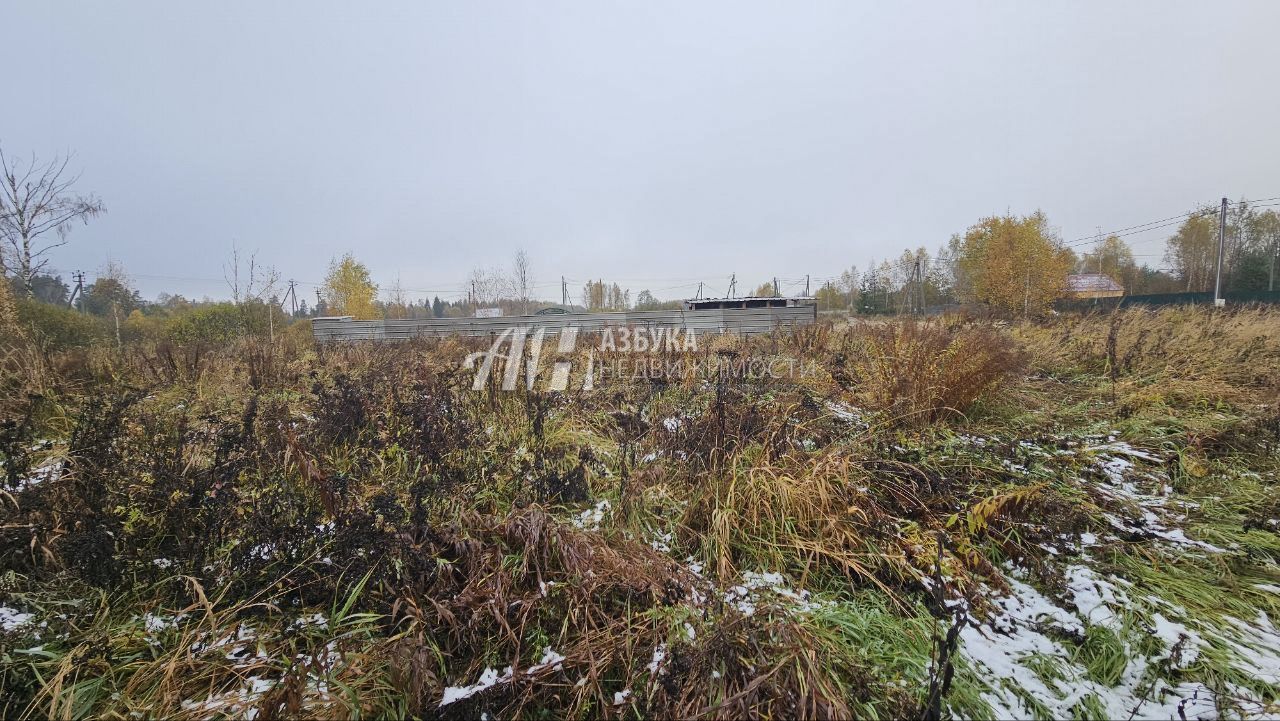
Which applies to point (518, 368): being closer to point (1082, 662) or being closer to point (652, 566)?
point (652, 566)

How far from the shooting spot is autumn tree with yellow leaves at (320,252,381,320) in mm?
24094

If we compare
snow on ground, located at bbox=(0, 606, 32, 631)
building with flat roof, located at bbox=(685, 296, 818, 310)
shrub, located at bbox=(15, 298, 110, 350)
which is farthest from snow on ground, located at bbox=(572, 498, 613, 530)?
building with flat roof, located at bbox=(685, 296, 818, 310)

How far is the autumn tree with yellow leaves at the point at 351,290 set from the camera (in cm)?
2409

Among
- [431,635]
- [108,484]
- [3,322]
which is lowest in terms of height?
[431,635]

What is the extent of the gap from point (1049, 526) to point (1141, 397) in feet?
9.51

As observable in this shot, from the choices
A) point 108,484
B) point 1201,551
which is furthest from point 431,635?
point 1201,551

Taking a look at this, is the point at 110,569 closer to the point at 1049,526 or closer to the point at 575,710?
the point at 575,710

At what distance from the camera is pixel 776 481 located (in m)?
2.15

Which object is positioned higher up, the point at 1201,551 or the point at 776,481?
the point at 776,481

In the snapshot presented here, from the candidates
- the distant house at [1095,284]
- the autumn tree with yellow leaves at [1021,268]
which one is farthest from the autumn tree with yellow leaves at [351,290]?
the distant house at [1095,284]

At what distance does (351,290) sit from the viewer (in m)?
24.1

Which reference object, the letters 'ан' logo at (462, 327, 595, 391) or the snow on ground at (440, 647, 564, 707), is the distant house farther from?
the snow on ground at (440, 647, 564, 707)

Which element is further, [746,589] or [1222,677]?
[746,589]

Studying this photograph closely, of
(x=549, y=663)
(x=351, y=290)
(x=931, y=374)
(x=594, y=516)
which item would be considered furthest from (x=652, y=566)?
(x=351, y=290)
